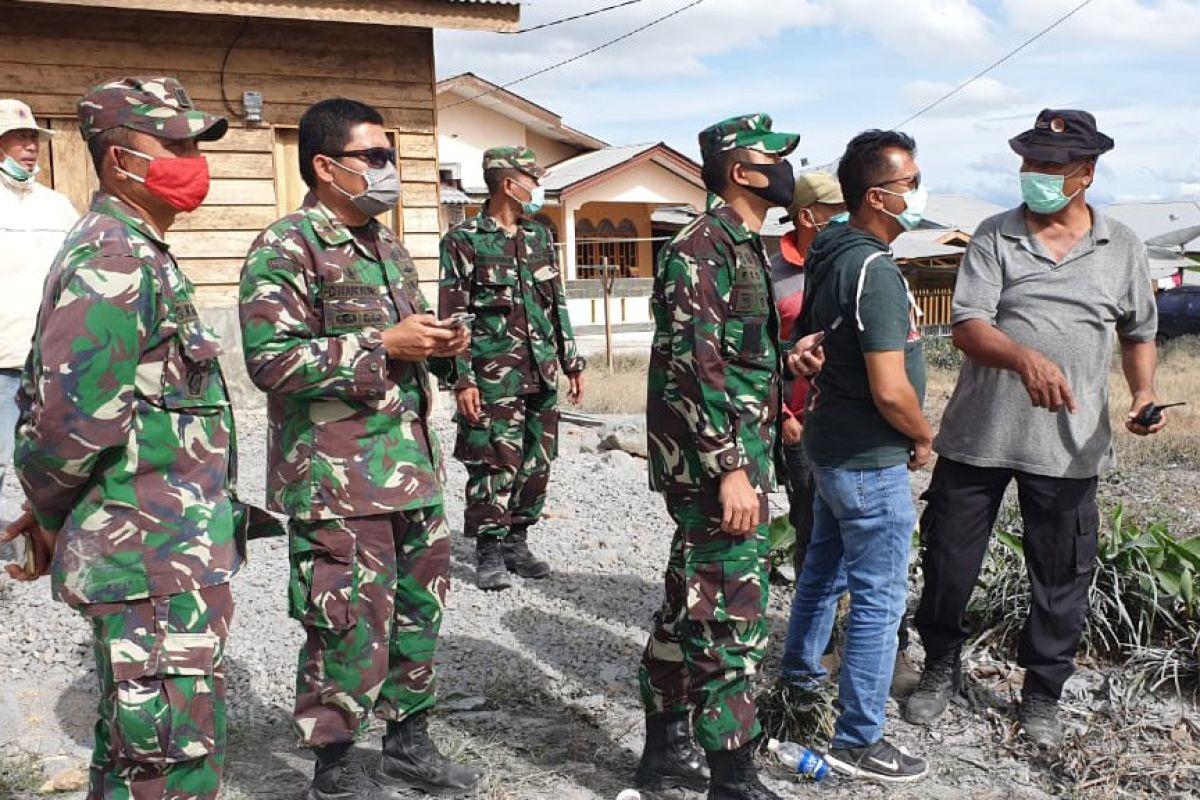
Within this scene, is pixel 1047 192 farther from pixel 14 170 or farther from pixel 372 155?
pixel 14 170

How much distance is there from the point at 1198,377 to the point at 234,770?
15309mm

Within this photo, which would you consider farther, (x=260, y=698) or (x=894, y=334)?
(x=260, y=698)

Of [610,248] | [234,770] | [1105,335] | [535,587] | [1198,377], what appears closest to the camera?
[234,770]

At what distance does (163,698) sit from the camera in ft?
8.26

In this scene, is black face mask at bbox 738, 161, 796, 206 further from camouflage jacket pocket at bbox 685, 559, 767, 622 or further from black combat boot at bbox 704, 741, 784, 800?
black combat boot at bbox 704, 741, 784, 800

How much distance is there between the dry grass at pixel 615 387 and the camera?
12.2m

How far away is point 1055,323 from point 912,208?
2.29ft

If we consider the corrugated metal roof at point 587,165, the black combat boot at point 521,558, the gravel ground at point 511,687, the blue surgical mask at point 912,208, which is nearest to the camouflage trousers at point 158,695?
the gravel ground at point 511,687

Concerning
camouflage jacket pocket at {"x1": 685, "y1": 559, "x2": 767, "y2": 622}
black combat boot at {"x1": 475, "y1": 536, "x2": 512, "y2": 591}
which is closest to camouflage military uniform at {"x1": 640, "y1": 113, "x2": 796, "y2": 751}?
camouflage jacket pocket at {"x1": 685, "y1": 559, "x2": 767, "y2": 622}

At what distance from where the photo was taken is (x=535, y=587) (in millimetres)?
5492

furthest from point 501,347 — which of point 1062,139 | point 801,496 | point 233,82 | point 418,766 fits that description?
point 233,82

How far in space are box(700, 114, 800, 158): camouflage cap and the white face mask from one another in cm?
92

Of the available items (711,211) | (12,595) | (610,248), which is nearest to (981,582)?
(711,211)

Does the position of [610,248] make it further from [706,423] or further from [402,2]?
[706,423]
